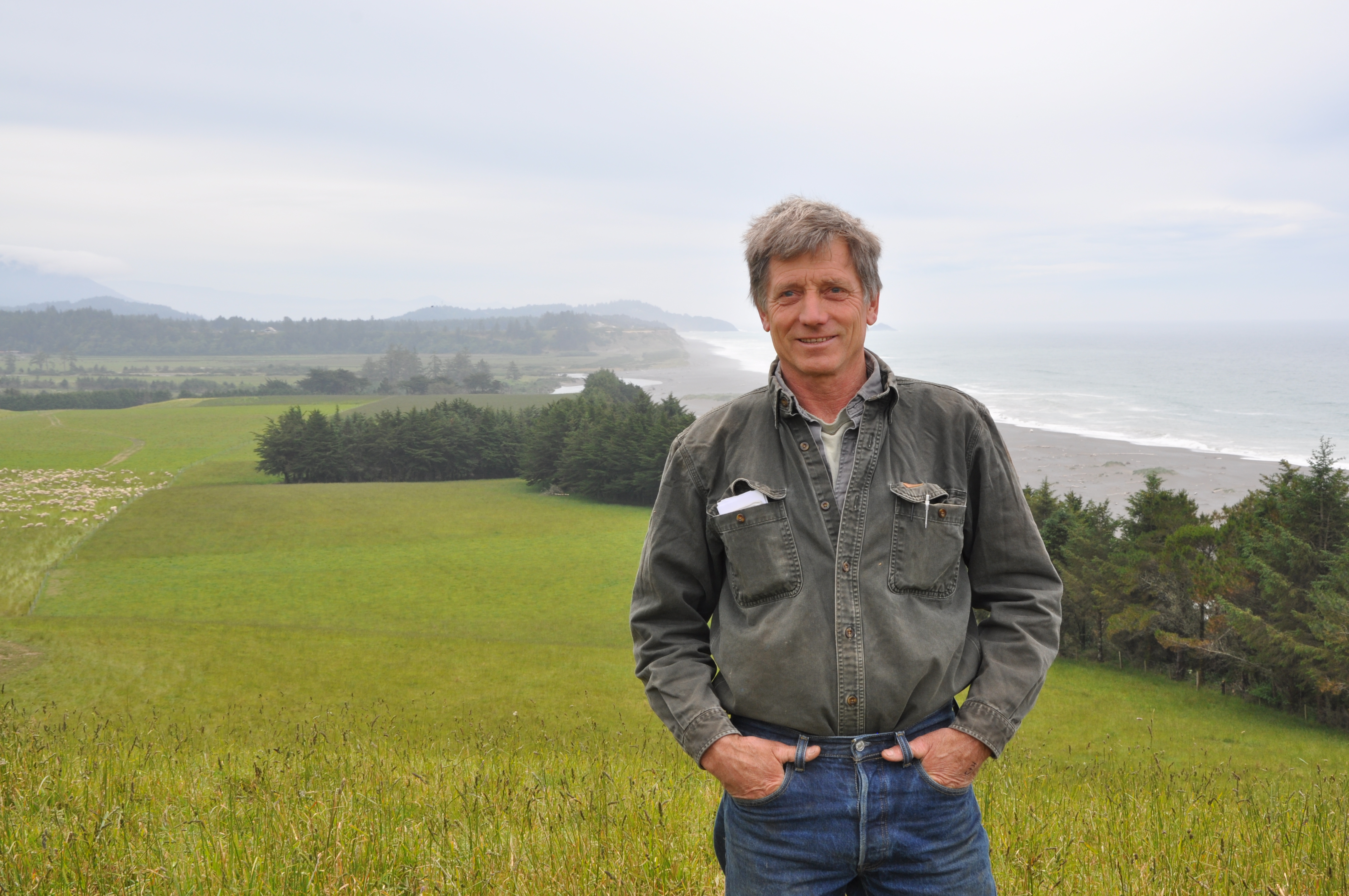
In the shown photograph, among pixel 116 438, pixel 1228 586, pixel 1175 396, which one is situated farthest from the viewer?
pixel 1175 396

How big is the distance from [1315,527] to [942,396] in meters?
31.1

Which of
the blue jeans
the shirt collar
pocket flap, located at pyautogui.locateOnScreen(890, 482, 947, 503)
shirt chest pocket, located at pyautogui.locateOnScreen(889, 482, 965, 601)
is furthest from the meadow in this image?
the shirt collar

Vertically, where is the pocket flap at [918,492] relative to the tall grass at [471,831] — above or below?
above

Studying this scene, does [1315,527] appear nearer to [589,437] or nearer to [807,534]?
[807,534]

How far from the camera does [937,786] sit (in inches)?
74.4

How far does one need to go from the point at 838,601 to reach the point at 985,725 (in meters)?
0.44

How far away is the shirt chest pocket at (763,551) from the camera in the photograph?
2.01 meters

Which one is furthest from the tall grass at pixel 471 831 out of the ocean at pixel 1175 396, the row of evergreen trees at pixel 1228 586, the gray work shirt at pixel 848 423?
the ocean at pixel 1175 396

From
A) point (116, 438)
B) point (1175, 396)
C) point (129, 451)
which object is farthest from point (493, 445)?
point (1175, 396)

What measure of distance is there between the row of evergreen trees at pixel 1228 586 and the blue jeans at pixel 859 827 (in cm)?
2416

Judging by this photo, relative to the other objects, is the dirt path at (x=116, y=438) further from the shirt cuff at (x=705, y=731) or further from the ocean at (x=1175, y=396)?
the shirt cuff at (x=705, y=731)

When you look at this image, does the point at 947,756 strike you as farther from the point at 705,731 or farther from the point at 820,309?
the point at 820,309

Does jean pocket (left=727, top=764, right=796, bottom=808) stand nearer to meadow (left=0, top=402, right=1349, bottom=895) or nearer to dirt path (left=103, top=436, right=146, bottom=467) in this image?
meadow (left=0, top=402, right=1349, bottom=895)

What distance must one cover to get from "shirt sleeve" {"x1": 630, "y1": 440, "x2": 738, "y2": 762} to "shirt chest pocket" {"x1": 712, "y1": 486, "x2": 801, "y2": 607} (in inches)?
4.3
